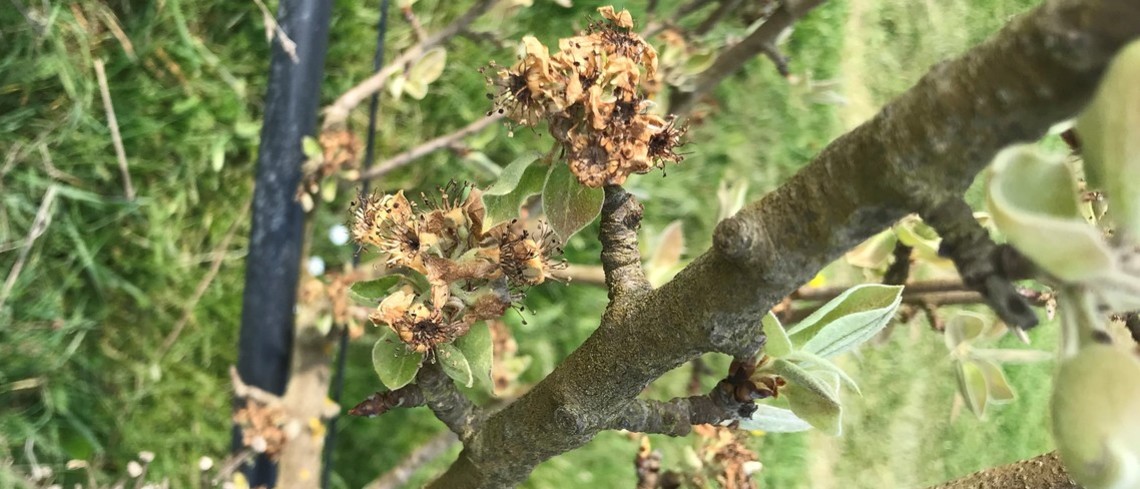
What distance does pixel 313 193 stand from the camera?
1034 mm

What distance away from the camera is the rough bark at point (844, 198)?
23cm

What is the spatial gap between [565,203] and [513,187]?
4cm

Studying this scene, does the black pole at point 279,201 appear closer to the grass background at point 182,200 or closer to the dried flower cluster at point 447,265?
the grass background at point 182,200

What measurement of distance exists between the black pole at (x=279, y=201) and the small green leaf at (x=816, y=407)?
2.25 ft

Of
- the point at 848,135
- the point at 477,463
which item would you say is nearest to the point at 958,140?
the point at 848,135

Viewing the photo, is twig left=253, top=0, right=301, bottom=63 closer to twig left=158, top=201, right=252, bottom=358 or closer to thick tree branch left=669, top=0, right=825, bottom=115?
twig left=158, top=201, right=252, bottom=358

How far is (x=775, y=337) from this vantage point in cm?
47

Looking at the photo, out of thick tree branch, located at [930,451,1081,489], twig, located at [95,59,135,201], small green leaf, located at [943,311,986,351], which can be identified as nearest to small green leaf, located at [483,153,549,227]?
thick tree branch, located at [930,451,1081,489]

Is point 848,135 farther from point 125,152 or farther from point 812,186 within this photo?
point 125,152

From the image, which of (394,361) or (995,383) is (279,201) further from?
(995,383)

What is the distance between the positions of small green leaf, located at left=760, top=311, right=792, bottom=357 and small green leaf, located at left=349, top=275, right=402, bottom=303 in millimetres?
248

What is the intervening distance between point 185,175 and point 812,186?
1140mm

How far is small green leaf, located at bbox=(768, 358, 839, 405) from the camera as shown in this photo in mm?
466

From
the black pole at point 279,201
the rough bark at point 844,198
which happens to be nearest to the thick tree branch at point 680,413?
the rough bark at point 844,198
